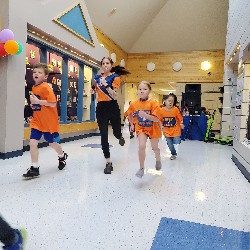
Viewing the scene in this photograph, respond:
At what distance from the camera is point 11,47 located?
375 centimetres

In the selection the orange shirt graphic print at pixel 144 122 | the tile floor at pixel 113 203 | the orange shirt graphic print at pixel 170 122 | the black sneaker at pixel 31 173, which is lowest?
the tile floor at pixel 113 203

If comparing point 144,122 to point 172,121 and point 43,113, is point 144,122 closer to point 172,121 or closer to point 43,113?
point 43,113

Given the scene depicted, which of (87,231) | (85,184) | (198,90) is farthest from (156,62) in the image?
(87,231)

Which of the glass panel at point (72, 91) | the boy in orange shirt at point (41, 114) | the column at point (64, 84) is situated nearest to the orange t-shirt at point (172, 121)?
the boy in orange shirt at point (41, 114)

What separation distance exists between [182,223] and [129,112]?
159 centimetres

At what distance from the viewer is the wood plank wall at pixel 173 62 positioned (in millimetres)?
12383

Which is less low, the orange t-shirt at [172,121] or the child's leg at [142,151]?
the orange t-shirt at [172,121]

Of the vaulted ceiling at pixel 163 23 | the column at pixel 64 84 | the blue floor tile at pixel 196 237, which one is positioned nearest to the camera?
the blue floor tile at pixel 196 237

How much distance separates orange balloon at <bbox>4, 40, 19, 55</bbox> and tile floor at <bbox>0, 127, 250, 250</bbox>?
1.59m

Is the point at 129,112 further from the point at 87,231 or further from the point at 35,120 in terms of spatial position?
the point at 87,231

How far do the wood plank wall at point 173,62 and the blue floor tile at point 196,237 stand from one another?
11.6m

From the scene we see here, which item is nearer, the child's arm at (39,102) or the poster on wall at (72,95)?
the child's arm at (39,102)

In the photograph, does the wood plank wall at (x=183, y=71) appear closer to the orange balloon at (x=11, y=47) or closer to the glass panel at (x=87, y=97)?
the glass panel at (x=87, y=97)

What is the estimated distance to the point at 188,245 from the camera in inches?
59.7
